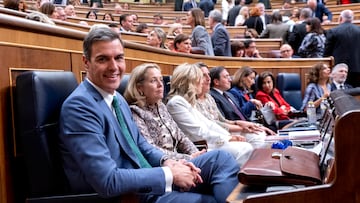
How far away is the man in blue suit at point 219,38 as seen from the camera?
5.28m

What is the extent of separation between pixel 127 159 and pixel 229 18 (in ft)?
25.0

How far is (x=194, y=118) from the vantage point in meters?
2.88

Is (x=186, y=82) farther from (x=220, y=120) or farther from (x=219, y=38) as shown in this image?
(x=219, y=38)

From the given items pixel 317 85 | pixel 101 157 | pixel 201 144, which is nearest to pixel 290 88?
pixel 317 85

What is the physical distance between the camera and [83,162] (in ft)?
4.63

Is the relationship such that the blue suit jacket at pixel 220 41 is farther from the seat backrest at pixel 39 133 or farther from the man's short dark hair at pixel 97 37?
the seat backrest at pixel 39 133

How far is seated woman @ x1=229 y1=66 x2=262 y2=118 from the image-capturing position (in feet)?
13.4

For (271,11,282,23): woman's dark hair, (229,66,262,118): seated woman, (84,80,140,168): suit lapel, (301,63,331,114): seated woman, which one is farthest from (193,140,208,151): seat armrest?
(271,11,282,23): woman's dark hair

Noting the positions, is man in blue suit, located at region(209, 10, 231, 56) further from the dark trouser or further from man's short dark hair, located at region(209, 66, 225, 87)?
the dark trouser

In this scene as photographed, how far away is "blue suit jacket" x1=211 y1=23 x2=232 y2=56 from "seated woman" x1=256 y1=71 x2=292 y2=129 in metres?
0.87

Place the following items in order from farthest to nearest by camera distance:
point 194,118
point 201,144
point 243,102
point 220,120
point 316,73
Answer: point 316,73 < point 243,102 < point 220,120 < point 194,118 < point 201,144

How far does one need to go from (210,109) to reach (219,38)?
2.20m

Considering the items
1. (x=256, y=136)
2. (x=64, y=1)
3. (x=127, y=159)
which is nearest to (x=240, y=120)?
(x=256, y=136)

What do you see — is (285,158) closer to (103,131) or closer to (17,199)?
(103,131)
